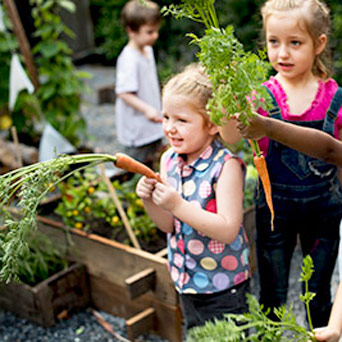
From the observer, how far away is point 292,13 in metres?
1.71

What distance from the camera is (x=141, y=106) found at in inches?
139

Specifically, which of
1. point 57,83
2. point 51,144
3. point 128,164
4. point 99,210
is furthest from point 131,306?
point 57,83

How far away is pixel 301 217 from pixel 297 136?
1.87 feet

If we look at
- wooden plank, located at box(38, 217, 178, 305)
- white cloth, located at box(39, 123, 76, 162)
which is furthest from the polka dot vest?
white cloth, located at box(39, 123, 76, 162)

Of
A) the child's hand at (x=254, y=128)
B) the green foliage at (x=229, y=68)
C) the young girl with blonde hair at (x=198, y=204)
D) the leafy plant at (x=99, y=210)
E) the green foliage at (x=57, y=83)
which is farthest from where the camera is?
the green foliage at (x=57, y=83)

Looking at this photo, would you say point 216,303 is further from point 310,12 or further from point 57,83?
point 57,83

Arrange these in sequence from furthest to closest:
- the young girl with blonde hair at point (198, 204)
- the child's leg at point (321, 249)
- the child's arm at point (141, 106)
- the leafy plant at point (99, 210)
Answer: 1. the child's arm at point (141, 106)
2. the leafy plant at point (99, 210)
3. the child's leg at point (321, 249)
4. the young girl with blonde hair at point (198, 204)

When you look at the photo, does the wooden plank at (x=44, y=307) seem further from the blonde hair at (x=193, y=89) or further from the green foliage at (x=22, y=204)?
the green foliage at (x=22, y=204)

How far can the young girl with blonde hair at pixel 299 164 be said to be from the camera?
5.68 feet

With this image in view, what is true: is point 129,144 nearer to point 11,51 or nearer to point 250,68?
point 11,51

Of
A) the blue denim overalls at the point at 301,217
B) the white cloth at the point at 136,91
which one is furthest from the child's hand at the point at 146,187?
the white cloth at the point at 136,91

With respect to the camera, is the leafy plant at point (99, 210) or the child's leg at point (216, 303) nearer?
the child's leg at point (216, 303)

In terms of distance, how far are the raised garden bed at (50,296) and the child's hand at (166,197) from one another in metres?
1.19

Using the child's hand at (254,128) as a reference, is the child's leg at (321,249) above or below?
below
